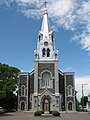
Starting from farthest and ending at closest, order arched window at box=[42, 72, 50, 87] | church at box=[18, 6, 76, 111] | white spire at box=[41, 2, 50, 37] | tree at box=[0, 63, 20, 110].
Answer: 1. white spire at box=[41, 2, 50, 37]
2. arched window at box=[42, 72, 50, 87]
3. church at box=[18, 6, 76, 111]
4. tree at box=[0, 63, 20, 110]

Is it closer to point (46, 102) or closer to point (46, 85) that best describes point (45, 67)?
point (46, 85)

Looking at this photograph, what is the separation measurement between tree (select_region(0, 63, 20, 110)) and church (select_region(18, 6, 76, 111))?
327cm

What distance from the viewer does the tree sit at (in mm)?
54556

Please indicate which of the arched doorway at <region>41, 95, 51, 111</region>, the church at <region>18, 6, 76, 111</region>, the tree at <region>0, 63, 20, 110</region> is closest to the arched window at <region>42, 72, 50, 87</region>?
the church at <region>18, 6, 76, 111</region>

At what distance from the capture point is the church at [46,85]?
65062mm

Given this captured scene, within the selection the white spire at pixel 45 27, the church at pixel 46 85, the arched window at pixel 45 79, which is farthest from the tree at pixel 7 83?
the white spire at pixel 45 27

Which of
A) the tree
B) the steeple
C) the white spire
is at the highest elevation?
the white spire

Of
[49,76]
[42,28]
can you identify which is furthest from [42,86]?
[42,28]

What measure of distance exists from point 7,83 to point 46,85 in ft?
40.4

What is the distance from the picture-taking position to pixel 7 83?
57.9m

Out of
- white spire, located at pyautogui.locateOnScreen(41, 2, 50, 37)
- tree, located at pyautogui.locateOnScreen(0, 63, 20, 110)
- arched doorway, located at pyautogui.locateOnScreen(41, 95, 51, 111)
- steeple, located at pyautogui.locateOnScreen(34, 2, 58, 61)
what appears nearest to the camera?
tree, located at pyautogui.locateOnScreen(0, 63, 20, 110)

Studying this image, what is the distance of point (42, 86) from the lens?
66.4 meters

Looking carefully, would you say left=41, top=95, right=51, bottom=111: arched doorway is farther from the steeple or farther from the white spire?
the white spire

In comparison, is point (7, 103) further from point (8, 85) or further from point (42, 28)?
point (42, 28)
